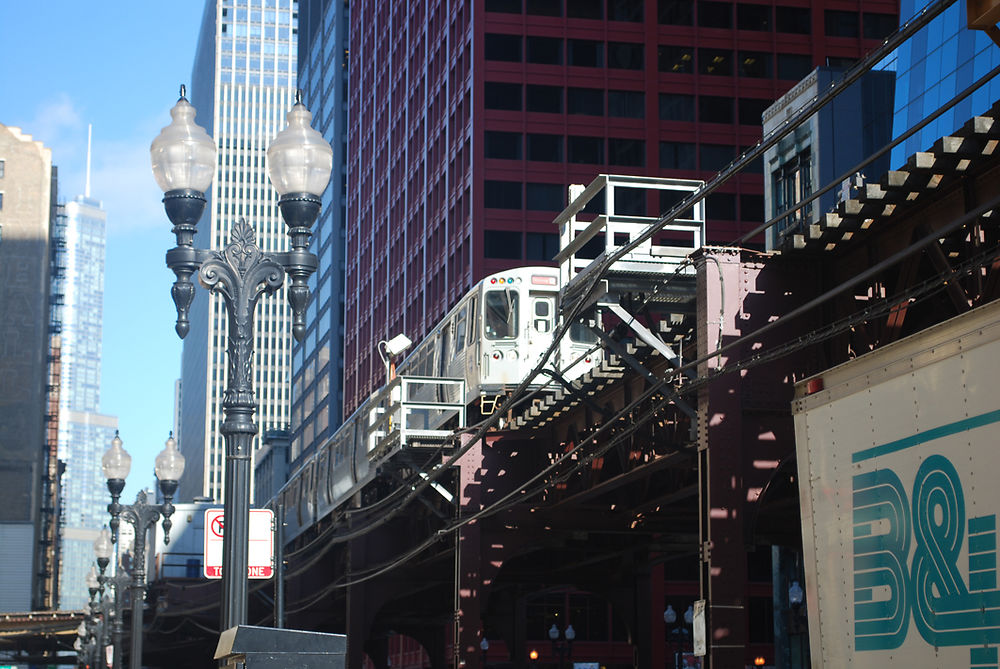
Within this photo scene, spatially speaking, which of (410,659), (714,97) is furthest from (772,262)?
(410,659)

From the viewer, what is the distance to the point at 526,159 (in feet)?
277

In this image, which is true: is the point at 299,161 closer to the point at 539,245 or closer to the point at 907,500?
the point at 907,500

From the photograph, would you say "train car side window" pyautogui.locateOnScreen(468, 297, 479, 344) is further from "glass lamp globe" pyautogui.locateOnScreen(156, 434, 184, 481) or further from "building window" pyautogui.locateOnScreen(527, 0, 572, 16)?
"building window" pyautogui.locateOnScreen(527, 0, 572, 16)

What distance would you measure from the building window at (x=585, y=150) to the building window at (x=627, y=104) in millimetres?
2162

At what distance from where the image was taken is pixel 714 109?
87.4m

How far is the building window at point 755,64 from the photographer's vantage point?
88188 millimetres

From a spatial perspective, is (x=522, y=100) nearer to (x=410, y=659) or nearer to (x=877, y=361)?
(x=410, y=659)

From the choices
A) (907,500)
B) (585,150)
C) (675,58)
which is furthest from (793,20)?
(907,500)

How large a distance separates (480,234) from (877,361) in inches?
2870

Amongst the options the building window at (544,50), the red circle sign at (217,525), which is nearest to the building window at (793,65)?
the building window at (544,50)

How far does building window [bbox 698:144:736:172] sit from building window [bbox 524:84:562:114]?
897 cm

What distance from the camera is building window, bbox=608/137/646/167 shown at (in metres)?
86.2

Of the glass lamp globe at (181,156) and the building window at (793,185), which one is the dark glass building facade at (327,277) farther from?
the glass lamp globe at (181,156)

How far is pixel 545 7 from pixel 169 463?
59965 mm
